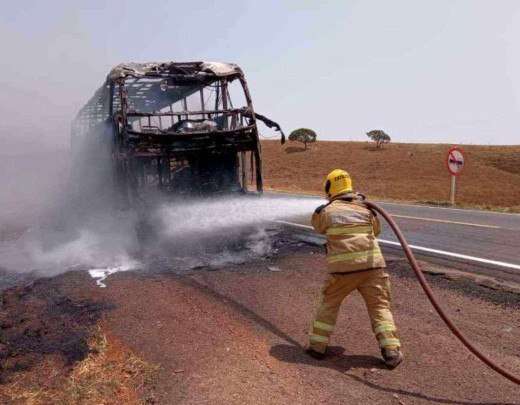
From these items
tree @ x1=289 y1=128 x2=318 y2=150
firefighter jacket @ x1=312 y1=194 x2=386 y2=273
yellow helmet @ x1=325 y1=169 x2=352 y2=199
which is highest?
tree @ x1=289 y1=128 x2=318 y2=150

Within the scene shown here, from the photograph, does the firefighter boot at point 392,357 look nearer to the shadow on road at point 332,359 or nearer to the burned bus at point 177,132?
the shadow on road at point 332,359

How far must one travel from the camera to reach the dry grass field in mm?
26438

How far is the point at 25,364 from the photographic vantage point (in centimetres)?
393

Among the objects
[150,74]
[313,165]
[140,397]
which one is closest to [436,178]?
[313,165]

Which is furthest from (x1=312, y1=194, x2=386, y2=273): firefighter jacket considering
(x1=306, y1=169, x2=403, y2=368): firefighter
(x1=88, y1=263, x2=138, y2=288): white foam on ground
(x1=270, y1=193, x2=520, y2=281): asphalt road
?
(x1=88, y1=263, x2=138, y2=288): white foam on ground

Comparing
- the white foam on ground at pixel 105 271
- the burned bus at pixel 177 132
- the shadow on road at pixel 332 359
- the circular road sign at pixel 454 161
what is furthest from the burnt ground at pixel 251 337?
Answer: the circular road sign at pixel 454 161

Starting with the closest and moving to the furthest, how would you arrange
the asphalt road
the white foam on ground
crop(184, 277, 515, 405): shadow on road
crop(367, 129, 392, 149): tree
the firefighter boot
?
crop(184, 277, 515, 405): shadow on road → the firefighter boot → the white foam on ground → the asphalt road → crop(367, 129, 392, 149): tree

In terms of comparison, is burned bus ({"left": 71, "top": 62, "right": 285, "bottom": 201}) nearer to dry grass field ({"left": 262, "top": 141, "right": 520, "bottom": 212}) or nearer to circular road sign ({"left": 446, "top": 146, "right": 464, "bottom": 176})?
circular road sign ({"left": 446, "top": 146, "right": 464, "bottom": 176})

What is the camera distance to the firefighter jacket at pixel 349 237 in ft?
12.3

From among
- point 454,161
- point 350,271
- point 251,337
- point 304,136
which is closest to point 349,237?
point 350,271

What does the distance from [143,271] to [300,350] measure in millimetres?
3176

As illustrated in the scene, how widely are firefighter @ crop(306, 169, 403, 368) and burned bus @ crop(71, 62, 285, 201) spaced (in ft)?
16.5

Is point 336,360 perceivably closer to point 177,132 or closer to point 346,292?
point 346,292

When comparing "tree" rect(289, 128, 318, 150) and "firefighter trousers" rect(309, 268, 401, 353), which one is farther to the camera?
"tree" rect(289, 128, 318, 150)
